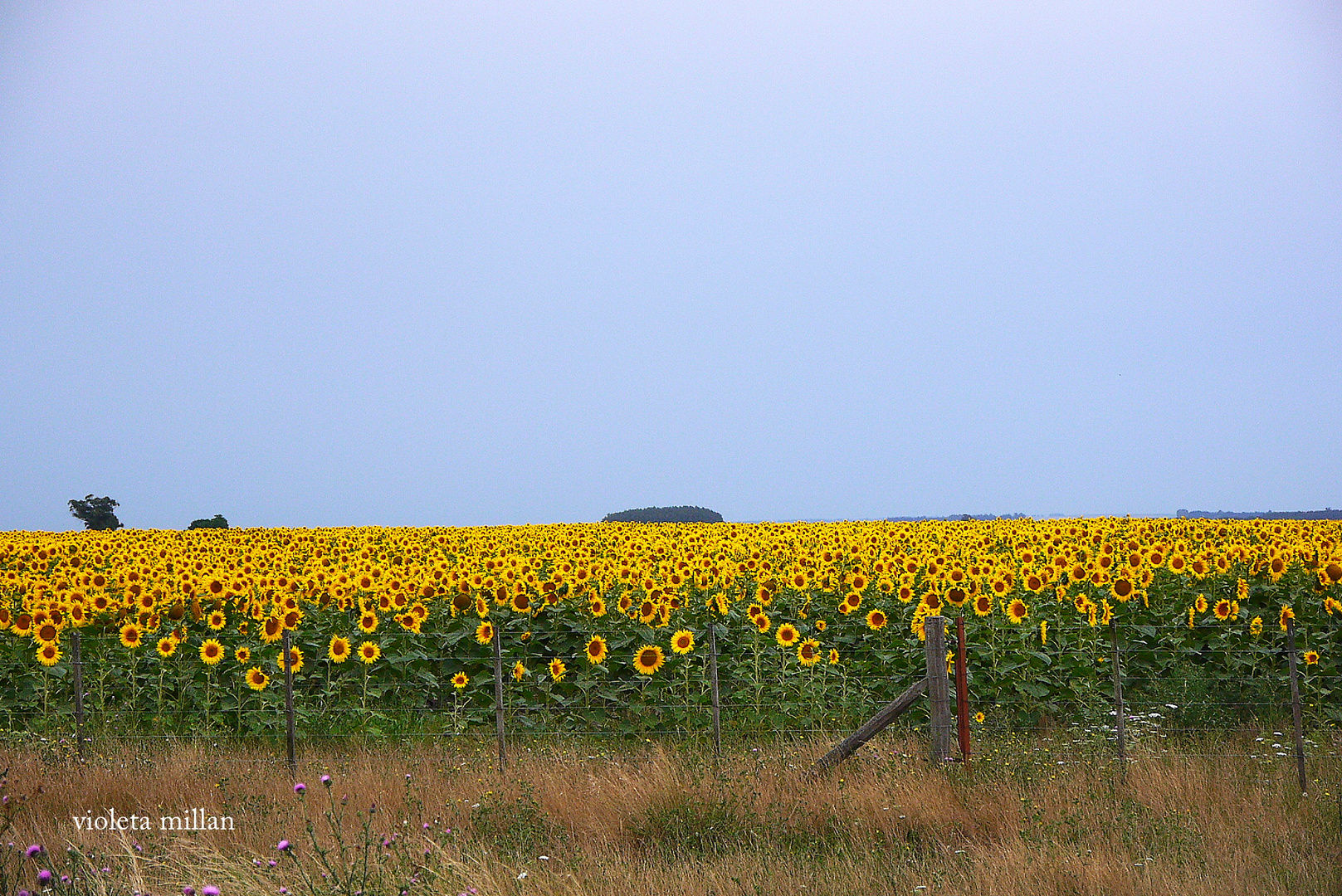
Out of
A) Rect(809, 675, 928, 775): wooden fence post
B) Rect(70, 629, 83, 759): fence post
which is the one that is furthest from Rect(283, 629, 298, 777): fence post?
Rect(809, 675, 928, 775): wooden fence post

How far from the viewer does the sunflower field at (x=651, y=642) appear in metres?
12.2

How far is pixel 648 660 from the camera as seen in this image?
12.3 metres

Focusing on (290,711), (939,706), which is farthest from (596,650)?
(939,706)

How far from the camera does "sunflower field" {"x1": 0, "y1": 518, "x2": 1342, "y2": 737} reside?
1220cm

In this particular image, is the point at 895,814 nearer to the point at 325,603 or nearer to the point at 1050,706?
the point at 1050,706

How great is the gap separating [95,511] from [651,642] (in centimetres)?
5136

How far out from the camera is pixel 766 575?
577 inches

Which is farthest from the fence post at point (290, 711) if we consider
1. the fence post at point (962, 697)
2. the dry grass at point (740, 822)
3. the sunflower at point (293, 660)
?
the fence post at point (962, 697)

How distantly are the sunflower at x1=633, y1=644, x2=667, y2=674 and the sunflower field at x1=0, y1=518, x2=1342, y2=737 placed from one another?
0.02 metres

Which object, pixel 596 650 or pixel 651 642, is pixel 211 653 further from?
pixel 651 642

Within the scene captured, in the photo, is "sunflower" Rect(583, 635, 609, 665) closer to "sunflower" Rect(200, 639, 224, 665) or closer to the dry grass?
the dry grass

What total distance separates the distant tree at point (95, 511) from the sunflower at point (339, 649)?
47208 millimetres

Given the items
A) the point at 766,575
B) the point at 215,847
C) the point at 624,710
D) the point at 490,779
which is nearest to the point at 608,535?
the point at 766,575

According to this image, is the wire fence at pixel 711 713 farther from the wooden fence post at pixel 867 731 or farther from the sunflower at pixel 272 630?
the wooden fence post at pixel 867 731
